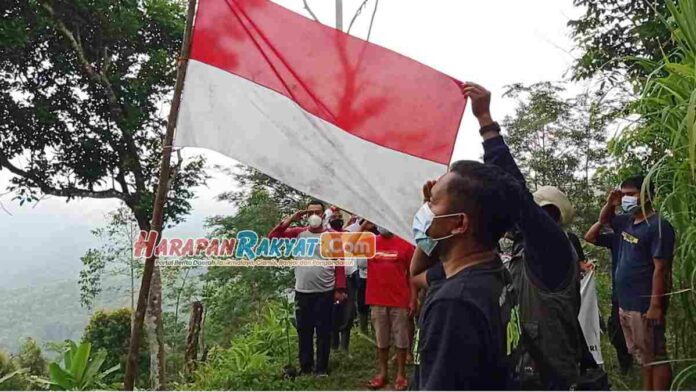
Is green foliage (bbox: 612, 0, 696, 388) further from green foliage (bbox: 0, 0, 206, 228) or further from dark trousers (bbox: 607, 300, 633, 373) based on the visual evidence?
green foliage (bbox: 0, 0, 206, 228)

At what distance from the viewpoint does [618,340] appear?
174 inches

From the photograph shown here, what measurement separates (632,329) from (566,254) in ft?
7.05

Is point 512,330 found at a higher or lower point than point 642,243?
lower

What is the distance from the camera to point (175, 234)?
8.90 meters

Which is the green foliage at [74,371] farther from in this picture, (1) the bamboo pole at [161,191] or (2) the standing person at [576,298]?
(2) the standing person at [576,298]

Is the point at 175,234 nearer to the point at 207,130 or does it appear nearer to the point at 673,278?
the point at 207,130

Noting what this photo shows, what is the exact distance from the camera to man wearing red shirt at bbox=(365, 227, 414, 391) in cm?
483

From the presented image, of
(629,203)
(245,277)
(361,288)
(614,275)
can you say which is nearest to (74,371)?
(361,288)

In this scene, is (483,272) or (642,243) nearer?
(483,272)

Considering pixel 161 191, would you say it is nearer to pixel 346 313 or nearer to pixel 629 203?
pixel 629 203

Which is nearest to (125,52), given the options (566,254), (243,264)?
(243,264)

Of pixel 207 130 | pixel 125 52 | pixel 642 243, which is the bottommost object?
pixel 642 243

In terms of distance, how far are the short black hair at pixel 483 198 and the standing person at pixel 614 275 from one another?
2773mm

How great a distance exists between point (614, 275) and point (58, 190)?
824 cm
